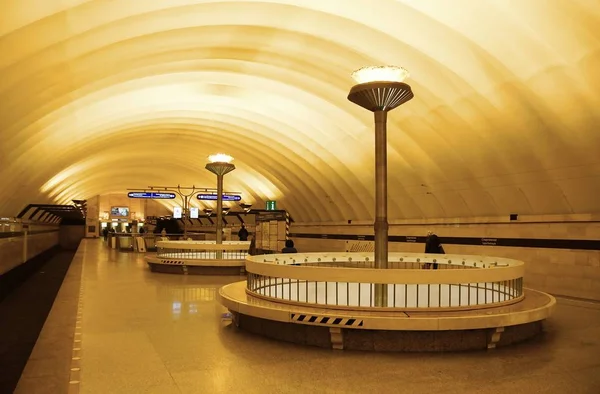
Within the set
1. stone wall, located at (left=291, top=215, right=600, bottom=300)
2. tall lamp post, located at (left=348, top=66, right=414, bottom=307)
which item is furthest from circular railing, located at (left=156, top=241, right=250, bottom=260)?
tall lamp post, located at (left=348, top=66, right=414, bottom=307)

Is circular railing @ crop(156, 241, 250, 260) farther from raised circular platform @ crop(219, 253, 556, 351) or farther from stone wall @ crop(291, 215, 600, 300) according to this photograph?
raised circular platform @ crop(219, 253, 556, 351)

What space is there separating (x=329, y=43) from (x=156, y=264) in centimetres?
884

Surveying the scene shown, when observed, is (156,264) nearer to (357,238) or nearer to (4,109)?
(4,109)

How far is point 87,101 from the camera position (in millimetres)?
16219

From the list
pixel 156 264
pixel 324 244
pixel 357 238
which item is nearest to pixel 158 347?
pixel 156 264

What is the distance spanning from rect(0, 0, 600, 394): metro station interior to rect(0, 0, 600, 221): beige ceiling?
6 cm

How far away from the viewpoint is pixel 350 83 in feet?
49.2

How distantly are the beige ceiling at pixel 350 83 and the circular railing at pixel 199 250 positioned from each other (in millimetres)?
5010

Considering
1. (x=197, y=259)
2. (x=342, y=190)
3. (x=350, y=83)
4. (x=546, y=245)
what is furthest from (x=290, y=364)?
(x=342, y=190)

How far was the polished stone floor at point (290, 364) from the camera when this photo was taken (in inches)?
206

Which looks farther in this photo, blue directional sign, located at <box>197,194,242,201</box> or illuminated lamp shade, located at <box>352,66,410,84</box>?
blue directional sign, located at <box>197,194,242,201</box>

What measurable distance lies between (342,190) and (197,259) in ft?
30.2

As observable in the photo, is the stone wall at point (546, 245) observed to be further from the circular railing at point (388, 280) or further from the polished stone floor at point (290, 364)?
the polished stone floor at point (290, 364)

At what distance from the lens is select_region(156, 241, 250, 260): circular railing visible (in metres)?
17.0
